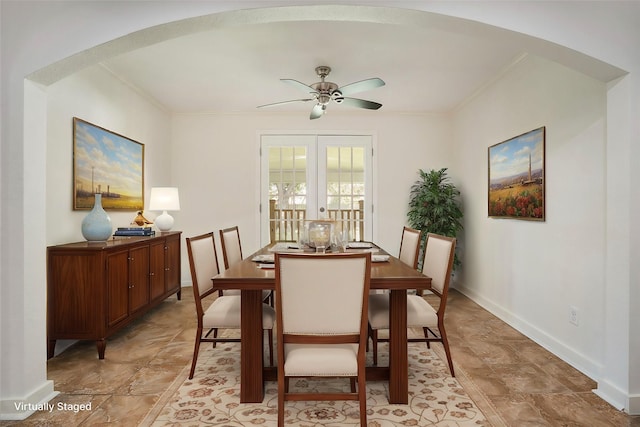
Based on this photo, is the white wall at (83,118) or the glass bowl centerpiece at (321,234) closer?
the glass bowl centerpiece at (321,234)

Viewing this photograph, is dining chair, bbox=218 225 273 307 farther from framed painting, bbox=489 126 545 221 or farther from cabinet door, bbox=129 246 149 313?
framed painting, bbox=489 126 545 221

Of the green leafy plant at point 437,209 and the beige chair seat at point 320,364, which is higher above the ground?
the green leafy plant at point 437,209

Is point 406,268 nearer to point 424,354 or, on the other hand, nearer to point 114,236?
point 424,354

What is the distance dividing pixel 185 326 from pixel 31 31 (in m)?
2.66

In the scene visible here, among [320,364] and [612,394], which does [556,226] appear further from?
[320,364]

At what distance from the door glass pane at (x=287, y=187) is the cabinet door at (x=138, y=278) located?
6.79 ft

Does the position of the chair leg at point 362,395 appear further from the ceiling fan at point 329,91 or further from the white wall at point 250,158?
the white wall at point 250,158

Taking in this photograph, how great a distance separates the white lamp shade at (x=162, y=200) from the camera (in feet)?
14.2

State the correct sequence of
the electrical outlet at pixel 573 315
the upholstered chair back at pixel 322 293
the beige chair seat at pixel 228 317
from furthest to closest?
the electrical outlet at pixel 573 315 < the beige chair seat at pixel 228 317 < the upholstered chair back at pixel 322 293

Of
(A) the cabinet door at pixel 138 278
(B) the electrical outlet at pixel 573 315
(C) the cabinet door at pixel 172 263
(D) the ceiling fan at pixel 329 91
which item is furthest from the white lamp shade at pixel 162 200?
(B) the electrical outlet at pixel 573 315

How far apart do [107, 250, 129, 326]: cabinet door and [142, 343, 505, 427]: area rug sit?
872 mm

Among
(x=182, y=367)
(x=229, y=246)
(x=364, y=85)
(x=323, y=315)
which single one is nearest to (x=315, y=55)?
(x=364, y=85)

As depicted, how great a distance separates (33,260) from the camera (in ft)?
6.98

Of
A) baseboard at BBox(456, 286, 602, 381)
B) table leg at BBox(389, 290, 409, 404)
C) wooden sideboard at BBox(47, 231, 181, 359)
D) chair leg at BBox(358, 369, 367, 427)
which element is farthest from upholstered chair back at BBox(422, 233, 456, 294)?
wooden sideboard at BBox(47, 231, 181, 359)
